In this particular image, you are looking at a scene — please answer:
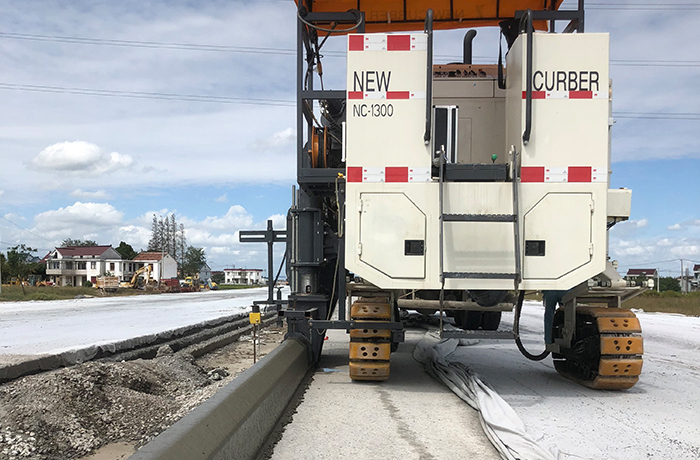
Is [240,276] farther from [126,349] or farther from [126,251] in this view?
[126,349]

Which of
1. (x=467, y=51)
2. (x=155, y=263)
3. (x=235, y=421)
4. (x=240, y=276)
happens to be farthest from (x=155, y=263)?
(x=235, y=421)

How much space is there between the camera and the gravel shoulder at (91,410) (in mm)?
4750

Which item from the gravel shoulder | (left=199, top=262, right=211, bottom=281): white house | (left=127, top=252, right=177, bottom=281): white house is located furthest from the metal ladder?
(left=199, top=262, right=211, bottom=281): white house

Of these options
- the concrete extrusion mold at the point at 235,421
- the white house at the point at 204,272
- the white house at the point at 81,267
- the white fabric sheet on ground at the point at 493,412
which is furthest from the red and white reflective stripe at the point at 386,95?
the white house at the point at 204,272

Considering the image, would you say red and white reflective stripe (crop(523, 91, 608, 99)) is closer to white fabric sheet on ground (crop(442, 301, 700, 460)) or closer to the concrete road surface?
white fabric sheet on ground (crop(442, 301, 700, 460))

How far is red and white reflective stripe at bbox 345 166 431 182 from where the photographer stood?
20.4 feet

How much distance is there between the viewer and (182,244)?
131 metres

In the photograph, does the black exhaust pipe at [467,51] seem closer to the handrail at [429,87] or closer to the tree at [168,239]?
the handrail at [429,87]

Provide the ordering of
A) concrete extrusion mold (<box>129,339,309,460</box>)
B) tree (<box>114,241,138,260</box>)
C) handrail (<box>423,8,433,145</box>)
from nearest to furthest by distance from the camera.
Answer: concrete extrusion mold (<box>129,339,309,460</box>)
handrail (<box>423,8,433,145</box>)
tree (<box>114,241,138,260</box>)

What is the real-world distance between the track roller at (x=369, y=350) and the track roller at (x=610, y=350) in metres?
2.31

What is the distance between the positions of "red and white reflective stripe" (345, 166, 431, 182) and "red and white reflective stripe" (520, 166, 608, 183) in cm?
103

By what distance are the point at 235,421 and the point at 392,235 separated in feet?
9.65

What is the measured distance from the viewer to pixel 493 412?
5.11 meters

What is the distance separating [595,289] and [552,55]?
262 centimetres
